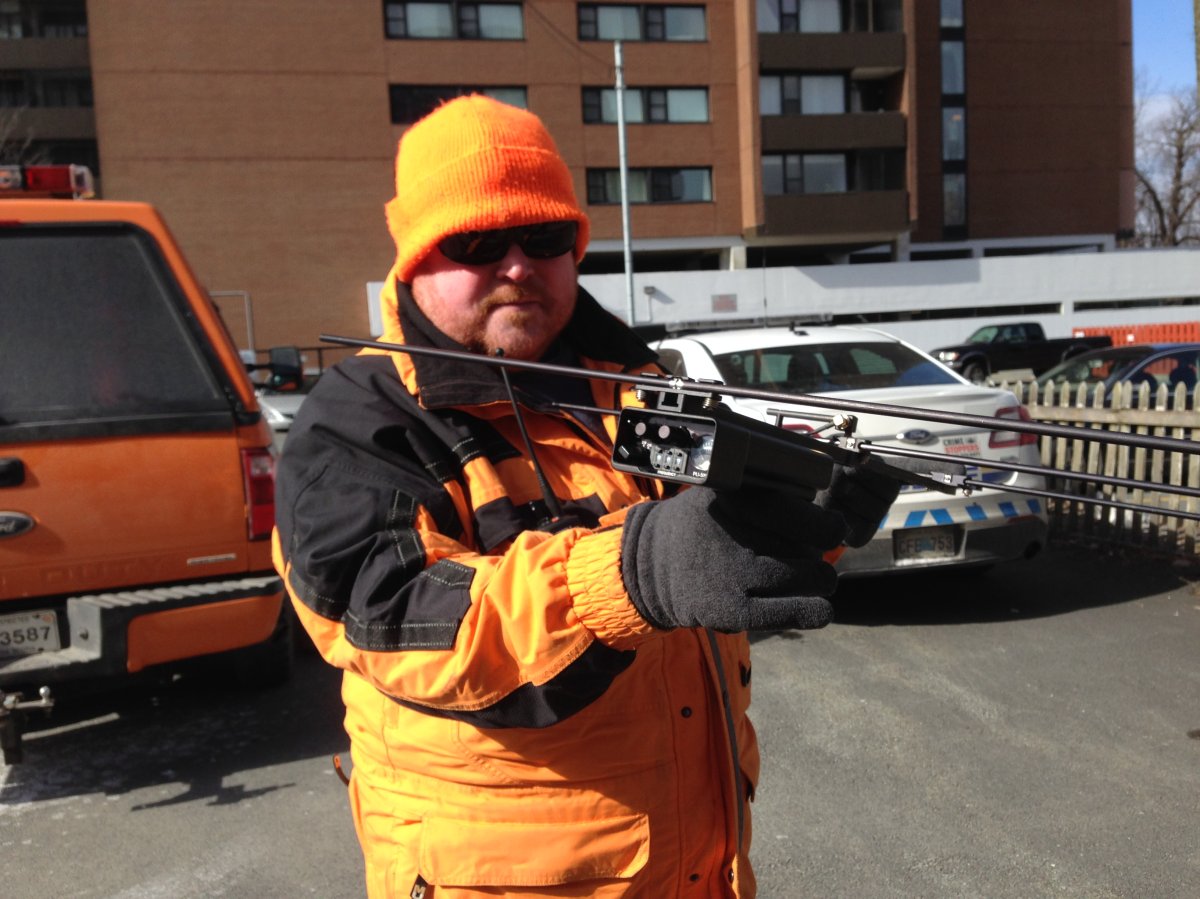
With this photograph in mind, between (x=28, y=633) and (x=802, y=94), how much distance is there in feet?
116

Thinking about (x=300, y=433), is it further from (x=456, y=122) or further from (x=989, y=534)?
(x=989, y=534)

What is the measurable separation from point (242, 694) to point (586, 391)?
3958 mm

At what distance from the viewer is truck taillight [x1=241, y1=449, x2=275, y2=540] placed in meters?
4.00

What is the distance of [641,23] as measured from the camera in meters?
33.9

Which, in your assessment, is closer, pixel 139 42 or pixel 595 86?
pixel 139 42

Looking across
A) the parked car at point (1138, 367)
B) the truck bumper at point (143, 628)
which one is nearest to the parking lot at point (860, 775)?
the truck bumper at point (143, 628)

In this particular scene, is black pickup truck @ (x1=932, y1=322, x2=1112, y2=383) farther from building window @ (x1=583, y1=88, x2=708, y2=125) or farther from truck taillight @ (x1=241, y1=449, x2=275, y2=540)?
truck taillight @ (x1=241, y1=449, x2=275, y2=540)

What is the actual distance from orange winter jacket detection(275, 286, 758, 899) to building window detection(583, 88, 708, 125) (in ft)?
112

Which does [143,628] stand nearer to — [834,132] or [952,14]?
[834,132]

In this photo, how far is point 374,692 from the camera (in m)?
1.63

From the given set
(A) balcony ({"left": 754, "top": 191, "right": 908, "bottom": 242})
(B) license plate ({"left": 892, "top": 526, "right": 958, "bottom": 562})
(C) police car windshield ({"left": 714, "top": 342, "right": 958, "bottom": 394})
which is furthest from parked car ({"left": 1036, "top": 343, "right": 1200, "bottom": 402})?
(A) balcony ({"left": 754, "top": 191, "right": 908, "bottom": 242})

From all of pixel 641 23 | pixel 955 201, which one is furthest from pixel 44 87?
pixel 955 201

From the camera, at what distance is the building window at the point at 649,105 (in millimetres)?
33844

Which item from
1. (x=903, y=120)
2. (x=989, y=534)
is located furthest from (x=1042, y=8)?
(x=989, y=534)
